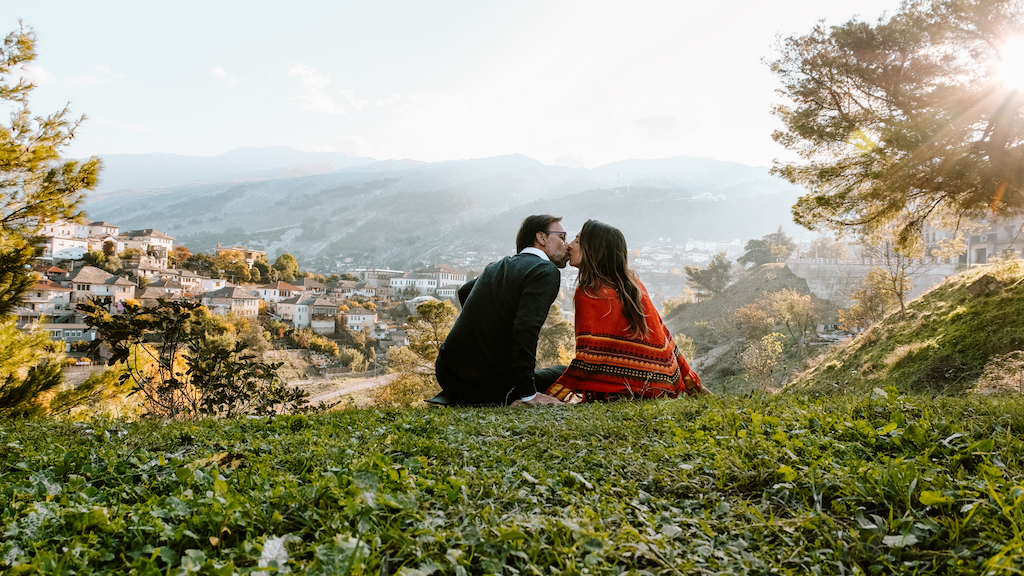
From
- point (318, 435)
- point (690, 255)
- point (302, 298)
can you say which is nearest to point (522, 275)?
point (318, 435)

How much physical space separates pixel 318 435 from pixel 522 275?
2.27m

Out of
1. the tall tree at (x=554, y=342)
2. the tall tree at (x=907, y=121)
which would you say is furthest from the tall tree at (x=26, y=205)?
the tall tree at (x=554, y=342)

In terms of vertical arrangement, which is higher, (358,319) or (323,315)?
(323,315)

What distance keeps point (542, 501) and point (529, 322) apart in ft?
8.45

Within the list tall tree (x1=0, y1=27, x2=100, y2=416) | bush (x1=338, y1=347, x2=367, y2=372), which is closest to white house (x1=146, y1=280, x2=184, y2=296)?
bush (x1=338, y1=347, x2=367, y2=372)

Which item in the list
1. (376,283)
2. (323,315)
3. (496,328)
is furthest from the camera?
(376,283)

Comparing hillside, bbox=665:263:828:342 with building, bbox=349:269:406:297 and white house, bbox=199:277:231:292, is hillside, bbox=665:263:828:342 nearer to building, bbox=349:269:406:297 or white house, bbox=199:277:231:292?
building, bbox=349:269:406:297

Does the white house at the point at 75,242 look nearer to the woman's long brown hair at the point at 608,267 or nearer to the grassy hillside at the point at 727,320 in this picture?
the grassy hillside at the point at 727,320

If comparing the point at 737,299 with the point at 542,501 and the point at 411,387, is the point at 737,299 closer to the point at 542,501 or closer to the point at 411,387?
the point at 411,387

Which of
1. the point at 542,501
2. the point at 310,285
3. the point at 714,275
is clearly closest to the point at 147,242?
the point at 310,285

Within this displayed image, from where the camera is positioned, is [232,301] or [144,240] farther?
[144,240]

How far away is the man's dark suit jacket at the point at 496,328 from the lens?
425 cm

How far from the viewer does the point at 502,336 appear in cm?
446

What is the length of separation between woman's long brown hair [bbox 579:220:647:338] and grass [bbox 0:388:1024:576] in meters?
2.18
